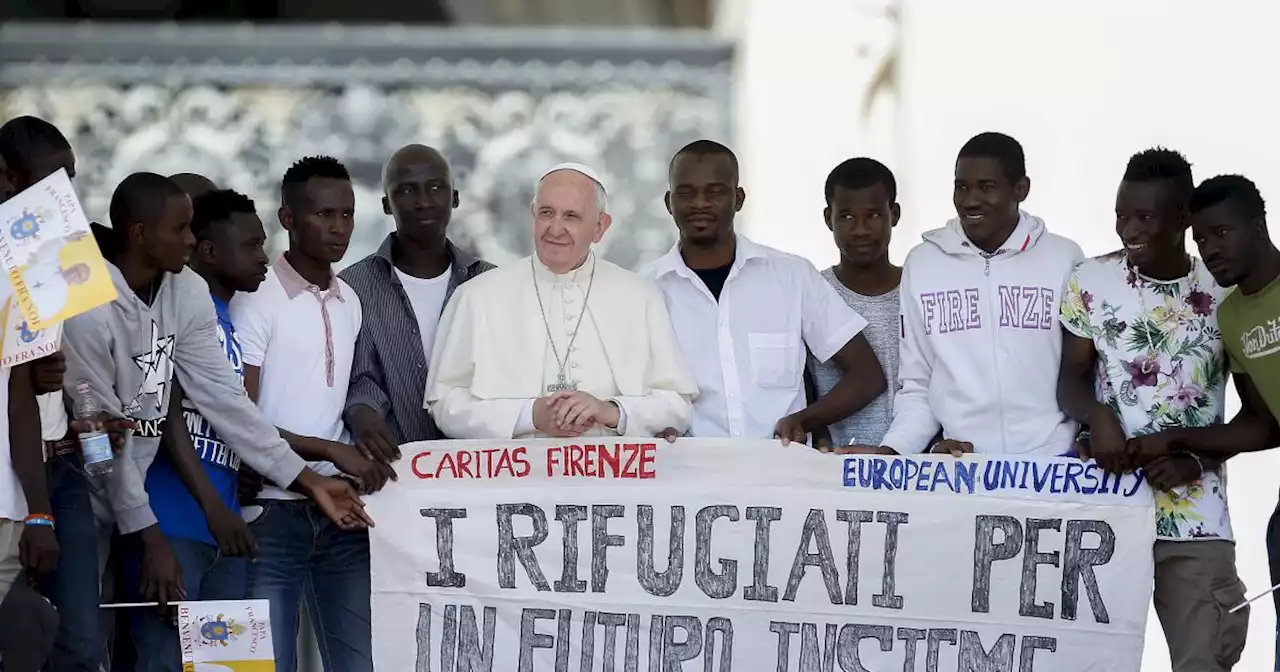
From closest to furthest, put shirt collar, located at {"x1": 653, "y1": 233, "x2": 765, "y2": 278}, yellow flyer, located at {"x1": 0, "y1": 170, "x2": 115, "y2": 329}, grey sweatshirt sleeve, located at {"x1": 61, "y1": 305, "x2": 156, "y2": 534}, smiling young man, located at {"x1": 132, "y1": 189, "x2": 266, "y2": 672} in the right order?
yellow flyer, located at {"x1": 0, "y1": 170, "x2": 115, "y2": 329} < grey sweatshirt sleeve, located at {"x1": 61, "y1": 305, "x2": 156, "y2": 534} < smiling young man, located at {"x1": 132, "y1": 189, "x2": 266, "y2": 672} < shirt collar, located at {"x1": 653, "y1": 233, "x2": 765, "y2": 278}

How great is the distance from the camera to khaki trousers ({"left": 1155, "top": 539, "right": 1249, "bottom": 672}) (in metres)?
6.14

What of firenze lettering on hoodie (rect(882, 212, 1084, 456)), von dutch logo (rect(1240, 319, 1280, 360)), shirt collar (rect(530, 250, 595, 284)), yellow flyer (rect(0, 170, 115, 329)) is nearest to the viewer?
yellow flyer (rect(0, 170, 115, 329))

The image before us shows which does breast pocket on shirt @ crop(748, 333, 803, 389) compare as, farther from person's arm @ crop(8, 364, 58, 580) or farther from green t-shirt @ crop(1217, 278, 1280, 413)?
person's arm @ crop(8, 364, 58, 580)

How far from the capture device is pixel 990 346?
642cm

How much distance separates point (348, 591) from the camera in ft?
21.3

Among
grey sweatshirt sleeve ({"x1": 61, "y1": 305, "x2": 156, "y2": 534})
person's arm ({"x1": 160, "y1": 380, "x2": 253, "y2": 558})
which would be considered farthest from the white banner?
grey sweatshirt sleeve ({"x1": 61, "y1": 305, "x2": 156, "y2": 534})

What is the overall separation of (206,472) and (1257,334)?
339 cm

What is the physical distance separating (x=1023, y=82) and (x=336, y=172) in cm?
383

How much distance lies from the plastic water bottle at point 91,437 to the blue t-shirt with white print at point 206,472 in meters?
0.36

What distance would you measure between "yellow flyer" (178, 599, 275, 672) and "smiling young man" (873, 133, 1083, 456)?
216 cm

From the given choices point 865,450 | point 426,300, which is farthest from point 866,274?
point 426,300

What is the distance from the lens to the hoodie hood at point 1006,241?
21.2 ft

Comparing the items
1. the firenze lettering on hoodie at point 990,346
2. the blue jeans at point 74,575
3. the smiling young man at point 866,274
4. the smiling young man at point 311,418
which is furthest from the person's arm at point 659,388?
the blue jeans at point 74,575

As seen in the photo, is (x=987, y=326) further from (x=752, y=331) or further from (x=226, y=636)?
(x=226, y=636)
